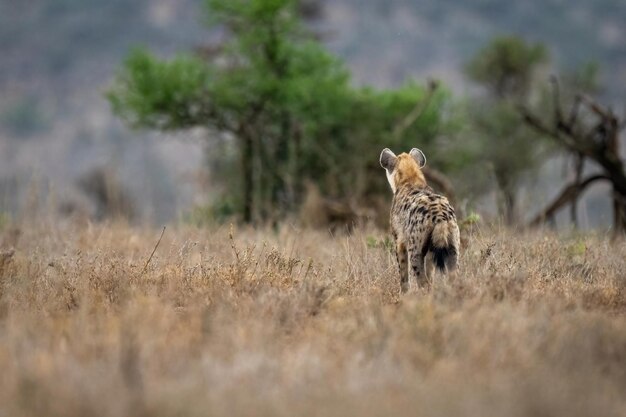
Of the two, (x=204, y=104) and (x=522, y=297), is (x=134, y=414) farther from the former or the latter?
(x=204, y=104)

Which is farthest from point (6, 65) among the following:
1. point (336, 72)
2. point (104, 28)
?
point (336, 72)

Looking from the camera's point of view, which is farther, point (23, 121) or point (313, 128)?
point (23, 121)

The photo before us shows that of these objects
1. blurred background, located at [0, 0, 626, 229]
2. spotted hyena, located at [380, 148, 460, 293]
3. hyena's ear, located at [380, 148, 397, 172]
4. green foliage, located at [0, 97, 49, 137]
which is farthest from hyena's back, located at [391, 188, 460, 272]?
green foliage, located at [0, 97, 49, 137]

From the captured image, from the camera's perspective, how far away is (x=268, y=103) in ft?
84.0

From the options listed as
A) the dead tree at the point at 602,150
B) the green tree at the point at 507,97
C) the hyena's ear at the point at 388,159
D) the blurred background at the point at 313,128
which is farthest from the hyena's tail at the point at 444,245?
the green tree at the point at 507,97

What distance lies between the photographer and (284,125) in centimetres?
2616

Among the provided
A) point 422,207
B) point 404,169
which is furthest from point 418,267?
point 404,169

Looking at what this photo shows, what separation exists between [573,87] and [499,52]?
4.58 m

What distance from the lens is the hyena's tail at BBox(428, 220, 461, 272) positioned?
798 cm

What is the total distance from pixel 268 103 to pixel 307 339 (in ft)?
65.1

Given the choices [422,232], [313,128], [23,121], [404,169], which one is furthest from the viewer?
[23,121]

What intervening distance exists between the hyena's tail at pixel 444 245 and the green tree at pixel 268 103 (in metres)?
16.2

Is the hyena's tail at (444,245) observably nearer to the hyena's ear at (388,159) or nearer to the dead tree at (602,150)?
the hyena's ear at (388,159)

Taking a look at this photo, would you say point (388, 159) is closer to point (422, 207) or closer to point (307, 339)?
point (422, 207)
